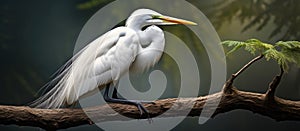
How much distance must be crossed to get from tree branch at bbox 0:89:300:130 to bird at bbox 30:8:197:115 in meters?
0.05

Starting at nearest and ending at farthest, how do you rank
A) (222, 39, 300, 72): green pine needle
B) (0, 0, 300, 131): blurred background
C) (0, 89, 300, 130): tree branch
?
(222, 39, 300, 72): green pine needle, (0, 89, 300, 130): tree branch, (0, 0, 300, 131): blurred background

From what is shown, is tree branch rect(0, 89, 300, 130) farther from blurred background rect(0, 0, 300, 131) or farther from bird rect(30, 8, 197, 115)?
blurred background rect(0, 0, 300, 131)

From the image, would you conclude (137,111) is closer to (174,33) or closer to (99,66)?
(99,66)

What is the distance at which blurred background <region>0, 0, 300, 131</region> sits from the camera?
1.49 m

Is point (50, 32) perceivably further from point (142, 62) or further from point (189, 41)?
point (189, 41)

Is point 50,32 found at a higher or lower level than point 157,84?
higher

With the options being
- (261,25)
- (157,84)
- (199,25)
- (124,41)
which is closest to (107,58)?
(124,41)

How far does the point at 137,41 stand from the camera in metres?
1.25

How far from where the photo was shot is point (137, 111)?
122 cm

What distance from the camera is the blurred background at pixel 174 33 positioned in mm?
1485

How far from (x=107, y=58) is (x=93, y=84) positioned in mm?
93

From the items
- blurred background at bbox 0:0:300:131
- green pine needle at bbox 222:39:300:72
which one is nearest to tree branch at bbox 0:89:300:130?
green pine needle at bbox 222:39:300:72

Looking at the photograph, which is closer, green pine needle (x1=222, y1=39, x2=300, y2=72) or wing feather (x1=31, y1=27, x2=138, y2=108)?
green pine needle (x1=222, y1=39, x2=300, y2=72)

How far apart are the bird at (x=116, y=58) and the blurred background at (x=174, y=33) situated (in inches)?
8.3
